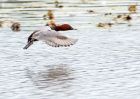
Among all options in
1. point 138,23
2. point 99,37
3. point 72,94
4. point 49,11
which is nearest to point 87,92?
point 72,94

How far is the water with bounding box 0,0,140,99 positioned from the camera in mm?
9812

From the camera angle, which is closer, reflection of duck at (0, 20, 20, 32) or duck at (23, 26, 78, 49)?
duck at (23, 26, 78, 49)

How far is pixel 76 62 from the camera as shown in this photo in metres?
11.9

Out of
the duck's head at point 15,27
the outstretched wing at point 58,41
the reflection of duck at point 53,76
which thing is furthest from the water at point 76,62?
the outstretched wing at point 58,41

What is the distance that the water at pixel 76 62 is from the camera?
981 cm

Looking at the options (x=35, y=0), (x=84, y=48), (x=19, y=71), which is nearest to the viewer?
(x=19, y=71)

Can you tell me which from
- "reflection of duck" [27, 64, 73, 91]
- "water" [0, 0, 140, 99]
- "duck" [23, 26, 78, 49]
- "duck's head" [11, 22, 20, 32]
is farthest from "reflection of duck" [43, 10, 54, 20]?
"reflection of duck" [27, 64, 73, 91]

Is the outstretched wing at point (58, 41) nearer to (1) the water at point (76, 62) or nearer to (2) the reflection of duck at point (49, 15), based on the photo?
(1) the water at point (76, 62)

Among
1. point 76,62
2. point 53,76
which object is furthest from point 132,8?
point 53,76

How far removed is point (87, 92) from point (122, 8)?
8275 millimetres

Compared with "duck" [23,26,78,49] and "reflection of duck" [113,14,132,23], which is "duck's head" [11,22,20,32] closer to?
"reflection of duck" [113,14,132,23]

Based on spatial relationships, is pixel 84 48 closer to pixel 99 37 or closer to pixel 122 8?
pixel 99 37

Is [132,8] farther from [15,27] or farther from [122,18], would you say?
[15,27]

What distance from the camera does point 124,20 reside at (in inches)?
644
